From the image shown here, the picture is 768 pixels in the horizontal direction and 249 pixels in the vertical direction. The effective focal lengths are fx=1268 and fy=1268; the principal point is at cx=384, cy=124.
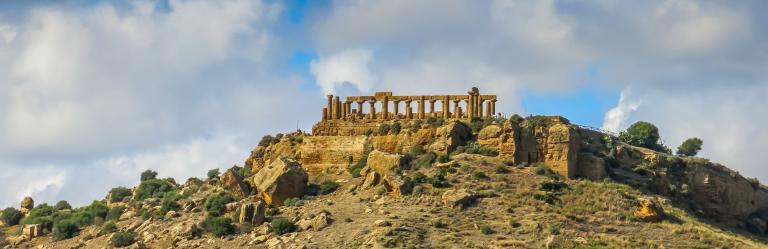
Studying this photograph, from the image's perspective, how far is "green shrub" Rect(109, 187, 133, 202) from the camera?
97875 millimetres

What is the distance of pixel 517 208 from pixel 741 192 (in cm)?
2279

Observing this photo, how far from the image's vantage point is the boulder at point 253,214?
76156mm

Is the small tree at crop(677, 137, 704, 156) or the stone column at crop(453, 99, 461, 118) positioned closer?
the stone column at crop(453, 99, 461, 118)

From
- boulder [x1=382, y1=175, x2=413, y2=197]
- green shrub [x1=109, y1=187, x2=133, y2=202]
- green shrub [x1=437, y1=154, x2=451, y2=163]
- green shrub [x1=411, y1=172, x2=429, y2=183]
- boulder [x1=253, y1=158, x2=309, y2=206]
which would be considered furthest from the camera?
green shrub [x1=109, y1=187, x2=133, y2=202]

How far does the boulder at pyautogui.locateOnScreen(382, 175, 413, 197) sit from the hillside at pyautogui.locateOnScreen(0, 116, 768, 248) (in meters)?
0.11

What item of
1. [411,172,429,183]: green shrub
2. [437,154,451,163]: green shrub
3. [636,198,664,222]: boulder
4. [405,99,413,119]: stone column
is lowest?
[636,198,664,222]: boulder

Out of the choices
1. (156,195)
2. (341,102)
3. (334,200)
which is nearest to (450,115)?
(341,102)

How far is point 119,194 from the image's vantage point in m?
98.7

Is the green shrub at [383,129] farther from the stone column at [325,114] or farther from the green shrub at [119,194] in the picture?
the green shrub at [119,194]

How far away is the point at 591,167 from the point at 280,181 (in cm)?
2056

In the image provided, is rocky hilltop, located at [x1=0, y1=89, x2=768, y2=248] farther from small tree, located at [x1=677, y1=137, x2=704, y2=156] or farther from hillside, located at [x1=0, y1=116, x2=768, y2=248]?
small tree, located at [x1=677, y1=137, x2=704, y2=156]

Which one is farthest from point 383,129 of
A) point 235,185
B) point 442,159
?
point 235,185

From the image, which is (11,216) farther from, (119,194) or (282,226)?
(282,226)

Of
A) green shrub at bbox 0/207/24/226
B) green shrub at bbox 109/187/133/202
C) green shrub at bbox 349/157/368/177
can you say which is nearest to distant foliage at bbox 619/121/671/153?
green shrub at bbox 349/157/368/177
